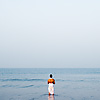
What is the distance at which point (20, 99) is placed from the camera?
560 inches

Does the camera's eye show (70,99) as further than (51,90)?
No

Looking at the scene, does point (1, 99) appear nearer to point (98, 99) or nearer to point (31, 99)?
point (31, 99)

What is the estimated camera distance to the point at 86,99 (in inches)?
564

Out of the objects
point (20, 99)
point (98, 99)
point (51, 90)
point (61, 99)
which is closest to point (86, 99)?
point (98, 99)

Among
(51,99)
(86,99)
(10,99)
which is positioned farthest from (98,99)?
(10,99)

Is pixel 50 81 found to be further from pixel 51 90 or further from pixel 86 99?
pixel 86 99

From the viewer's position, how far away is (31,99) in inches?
566

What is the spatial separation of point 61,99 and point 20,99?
112 inches

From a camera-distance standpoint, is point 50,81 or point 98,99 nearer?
point 98,99

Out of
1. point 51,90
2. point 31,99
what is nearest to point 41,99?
point 31,99

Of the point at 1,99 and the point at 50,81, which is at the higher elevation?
the point at 50,81

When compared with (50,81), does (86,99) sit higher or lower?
lower

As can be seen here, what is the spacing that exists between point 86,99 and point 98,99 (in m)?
0.82

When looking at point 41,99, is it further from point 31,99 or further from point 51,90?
point 51,90
